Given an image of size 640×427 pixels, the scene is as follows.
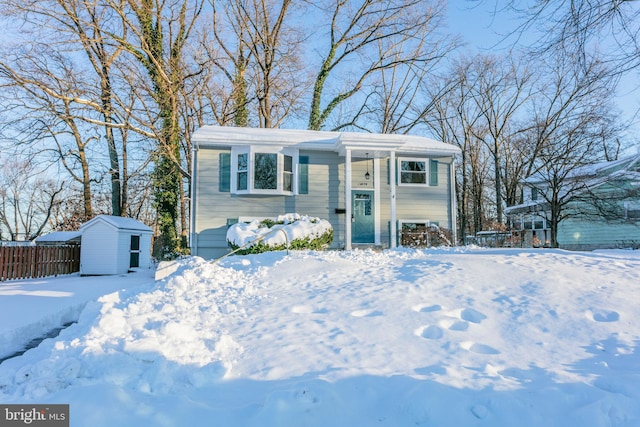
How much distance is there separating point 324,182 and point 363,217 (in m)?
1.84

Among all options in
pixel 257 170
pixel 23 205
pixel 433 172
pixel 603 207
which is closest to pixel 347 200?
pixel 257 170

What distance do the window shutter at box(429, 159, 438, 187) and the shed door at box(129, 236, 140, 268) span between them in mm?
11019

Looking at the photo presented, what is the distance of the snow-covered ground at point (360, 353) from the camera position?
100.0 inches

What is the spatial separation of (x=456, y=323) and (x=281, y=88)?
62.7 feet

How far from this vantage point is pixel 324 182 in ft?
43.5

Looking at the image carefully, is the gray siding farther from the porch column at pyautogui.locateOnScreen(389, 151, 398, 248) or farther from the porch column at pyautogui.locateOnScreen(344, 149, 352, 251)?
the porch column at pyautogui.locateOnScreen(389, 151, 398, 248)

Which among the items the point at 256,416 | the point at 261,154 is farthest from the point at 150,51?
the point at 256,416

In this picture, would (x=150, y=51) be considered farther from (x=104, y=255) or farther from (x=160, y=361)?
(x=160, y=361)

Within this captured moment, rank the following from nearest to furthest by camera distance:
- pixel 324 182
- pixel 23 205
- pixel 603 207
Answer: pixel 324 182
pixel 603 207
pixel 23 205

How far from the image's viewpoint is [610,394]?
8.63 feet

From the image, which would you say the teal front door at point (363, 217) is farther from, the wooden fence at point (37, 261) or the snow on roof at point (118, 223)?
the wooden fence at point (37, 261)

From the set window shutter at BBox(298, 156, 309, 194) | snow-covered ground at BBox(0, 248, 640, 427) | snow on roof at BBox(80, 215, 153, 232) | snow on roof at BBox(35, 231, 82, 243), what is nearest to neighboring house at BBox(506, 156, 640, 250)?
window shutter at BBox(298, 156, 309, 194)

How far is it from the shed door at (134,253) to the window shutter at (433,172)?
36.2 ft

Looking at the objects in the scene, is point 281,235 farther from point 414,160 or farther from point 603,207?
point 603,207
